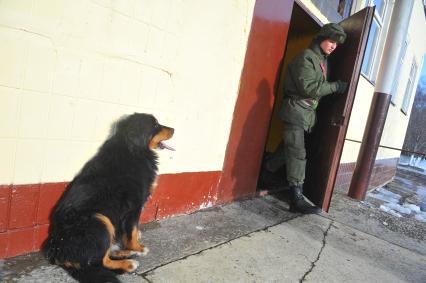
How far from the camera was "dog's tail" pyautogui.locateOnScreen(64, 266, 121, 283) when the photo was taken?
2.11m

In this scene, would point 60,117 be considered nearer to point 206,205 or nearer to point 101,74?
point 101,74

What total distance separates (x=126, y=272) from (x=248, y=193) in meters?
2.62

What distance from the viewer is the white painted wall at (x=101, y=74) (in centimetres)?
211

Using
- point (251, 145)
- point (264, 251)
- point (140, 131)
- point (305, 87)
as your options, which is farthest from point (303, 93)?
point (140, 131)

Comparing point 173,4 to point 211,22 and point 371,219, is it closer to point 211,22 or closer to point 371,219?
point 211,22

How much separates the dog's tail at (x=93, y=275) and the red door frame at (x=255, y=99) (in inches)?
83.1

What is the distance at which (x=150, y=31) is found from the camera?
2.85 meters

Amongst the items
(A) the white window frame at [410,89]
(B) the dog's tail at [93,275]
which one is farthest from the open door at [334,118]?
(A) the white window frame at [410,89]

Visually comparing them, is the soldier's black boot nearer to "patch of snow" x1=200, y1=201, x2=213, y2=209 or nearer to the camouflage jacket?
the camouflage jacket

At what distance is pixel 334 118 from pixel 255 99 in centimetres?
109

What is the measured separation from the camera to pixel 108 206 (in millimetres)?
2352

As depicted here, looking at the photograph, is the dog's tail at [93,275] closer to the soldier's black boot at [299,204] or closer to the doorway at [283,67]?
the soldier's black boot at [299,204]

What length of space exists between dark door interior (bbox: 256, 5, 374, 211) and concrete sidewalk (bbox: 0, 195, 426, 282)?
20.0 inches

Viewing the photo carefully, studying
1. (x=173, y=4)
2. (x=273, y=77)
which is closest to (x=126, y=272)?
(x=173, y=4)
